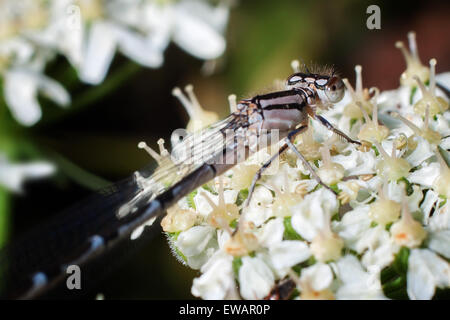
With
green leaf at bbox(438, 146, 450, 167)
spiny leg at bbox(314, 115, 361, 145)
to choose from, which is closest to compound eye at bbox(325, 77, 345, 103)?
spiny leg at bbox(314, 115, 361, 145)

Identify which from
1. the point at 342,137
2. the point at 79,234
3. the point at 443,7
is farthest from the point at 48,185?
the point at 443,7

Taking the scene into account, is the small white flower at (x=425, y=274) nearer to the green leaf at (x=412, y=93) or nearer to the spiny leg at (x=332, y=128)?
the spiny leg at (x=332, y=128)

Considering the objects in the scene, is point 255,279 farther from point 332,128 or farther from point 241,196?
point 332,128

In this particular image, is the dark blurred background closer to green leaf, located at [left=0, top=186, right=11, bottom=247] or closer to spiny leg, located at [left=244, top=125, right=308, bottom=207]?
green leaf, located at [left=0, top=186, right=11, bottom=247]

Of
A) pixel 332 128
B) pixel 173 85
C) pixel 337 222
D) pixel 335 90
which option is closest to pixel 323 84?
pixel 335 90

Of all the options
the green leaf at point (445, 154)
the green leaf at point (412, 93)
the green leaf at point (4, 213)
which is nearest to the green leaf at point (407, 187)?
the green leaf at point (445, 154)

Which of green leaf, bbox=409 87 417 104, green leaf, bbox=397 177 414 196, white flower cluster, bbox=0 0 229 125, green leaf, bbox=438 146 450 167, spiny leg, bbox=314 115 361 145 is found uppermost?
white flower cluster, bbox=0 0 229 125
